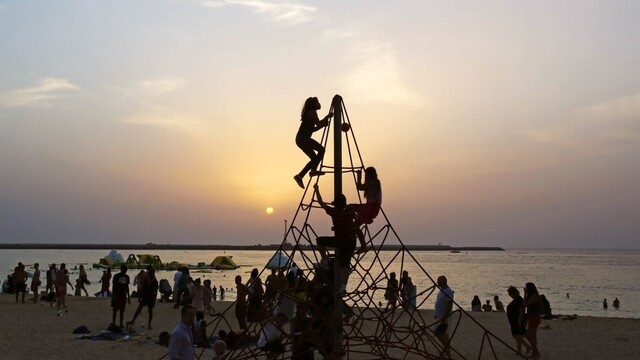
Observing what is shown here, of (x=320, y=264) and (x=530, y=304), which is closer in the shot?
(x=320, y=264)

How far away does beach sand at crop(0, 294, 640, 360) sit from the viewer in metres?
13.9

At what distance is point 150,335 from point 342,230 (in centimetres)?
990

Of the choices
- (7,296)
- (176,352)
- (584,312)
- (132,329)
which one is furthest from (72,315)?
(584,312)

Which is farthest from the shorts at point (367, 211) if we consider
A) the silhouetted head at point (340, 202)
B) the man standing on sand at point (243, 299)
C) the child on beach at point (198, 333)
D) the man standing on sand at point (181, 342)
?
the child on beach at point (198, 333)

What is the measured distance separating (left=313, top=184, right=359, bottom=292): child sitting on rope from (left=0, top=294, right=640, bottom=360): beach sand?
19.5ft

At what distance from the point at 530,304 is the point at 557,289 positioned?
2071 inches

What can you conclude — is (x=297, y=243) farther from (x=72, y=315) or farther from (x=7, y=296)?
(x=7, y=296)

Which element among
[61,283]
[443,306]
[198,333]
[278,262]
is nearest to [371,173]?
[443,306]

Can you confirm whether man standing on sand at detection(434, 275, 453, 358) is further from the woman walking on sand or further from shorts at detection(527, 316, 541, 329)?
shorts at detection(527, 316, 541, 329)

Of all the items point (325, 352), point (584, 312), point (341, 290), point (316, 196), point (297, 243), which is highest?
point (316, 196)

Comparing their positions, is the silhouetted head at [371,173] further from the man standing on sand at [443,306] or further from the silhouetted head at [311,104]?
the man standing on sand at [443,306]

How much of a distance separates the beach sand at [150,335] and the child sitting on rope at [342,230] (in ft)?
19.5

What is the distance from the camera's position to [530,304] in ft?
43.0

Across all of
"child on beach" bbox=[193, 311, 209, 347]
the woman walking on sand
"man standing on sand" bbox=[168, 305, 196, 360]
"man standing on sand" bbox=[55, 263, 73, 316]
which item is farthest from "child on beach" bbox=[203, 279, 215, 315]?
"man standing on sand" bbox=[168, 305, 196, 360]
